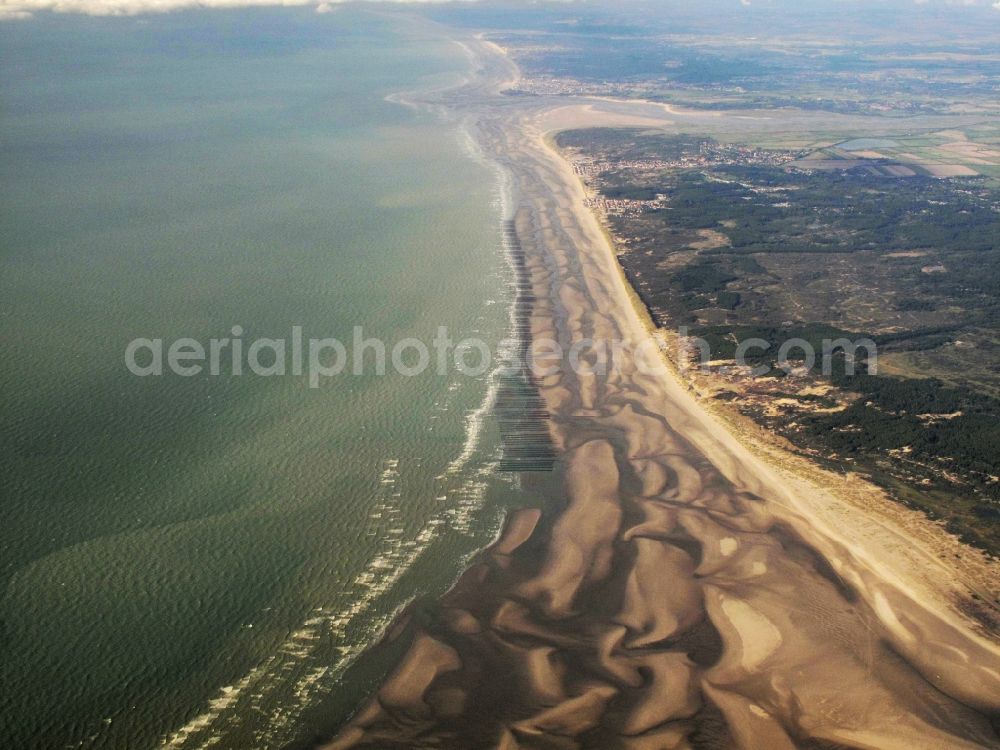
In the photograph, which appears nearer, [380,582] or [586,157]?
[380,582]

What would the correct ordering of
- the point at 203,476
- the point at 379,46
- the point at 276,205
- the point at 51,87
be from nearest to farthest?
the point at 203,476
the point at 276,205
the point at 51,87
the point at 379,46

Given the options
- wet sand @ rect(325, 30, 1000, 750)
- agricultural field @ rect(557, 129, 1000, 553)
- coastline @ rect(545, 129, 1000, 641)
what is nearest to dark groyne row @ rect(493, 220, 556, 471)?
wet sand @ rect(325, 30, 1000, 750)

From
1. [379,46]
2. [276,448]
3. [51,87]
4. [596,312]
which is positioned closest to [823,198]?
[596,312]

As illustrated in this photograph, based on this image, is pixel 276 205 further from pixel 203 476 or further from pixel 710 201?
pixel 203 476

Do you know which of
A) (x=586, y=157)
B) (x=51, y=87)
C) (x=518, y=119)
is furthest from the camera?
(x=51, y=87)

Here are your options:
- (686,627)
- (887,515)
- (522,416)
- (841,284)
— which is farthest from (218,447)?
(841,284)

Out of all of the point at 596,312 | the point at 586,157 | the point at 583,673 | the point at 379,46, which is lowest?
the point at 583,673

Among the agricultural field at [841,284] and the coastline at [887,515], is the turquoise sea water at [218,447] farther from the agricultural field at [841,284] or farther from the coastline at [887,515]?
the agricultural field at [841,284]
